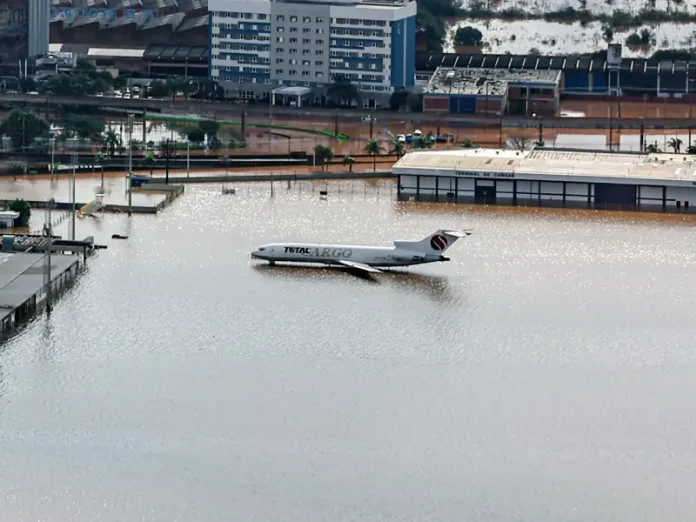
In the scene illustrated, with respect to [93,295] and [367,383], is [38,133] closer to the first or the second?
[93,295]

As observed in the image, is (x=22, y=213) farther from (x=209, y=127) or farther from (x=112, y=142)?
(x=209, y=127)

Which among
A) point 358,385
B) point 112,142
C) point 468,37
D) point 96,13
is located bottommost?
point 358,385

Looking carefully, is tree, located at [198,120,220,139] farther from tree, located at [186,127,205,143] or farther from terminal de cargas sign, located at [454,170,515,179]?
terminal de cargas sign, located at [454,170,515,179]

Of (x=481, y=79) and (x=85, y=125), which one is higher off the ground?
(x=481, y=79)

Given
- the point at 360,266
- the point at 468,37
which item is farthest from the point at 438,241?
the point at 468,37

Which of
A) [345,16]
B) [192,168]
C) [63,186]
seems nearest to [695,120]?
[345,16]

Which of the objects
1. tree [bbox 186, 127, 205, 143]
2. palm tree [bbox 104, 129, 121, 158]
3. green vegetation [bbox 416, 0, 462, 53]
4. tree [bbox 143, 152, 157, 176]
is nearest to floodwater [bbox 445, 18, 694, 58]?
green vegetation [bbox 416, 0, 462, 53]
